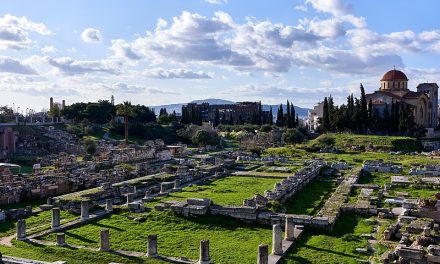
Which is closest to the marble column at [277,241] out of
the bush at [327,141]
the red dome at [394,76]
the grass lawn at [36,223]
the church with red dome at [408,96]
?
the grass lawn at [36,223]

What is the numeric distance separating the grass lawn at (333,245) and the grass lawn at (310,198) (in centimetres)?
325

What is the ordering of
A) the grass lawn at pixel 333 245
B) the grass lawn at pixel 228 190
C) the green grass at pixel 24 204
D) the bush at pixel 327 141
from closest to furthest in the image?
the grass lawn at pixel 333 245, the green grass at pixel 24 204, the grass lawn at pixel 228 190, the bush at pixel 327 141

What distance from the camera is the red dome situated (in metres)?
95.4

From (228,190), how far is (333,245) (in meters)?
13.4

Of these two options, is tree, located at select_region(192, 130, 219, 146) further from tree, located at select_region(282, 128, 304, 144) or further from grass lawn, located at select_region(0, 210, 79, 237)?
grass lawn, located at select_region(0, 210, 79, 237)

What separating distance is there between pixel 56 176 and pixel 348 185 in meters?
20.4

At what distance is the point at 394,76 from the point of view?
9588cm

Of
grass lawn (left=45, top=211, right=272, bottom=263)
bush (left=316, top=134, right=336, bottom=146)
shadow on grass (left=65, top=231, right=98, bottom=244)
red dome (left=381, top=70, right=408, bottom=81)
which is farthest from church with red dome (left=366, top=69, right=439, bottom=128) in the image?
shadow on grass (left=65, top=231, right=98, bottom=244)

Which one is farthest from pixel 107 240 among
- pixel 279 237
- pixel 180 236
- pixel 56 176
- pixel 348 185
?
pixel 348 185

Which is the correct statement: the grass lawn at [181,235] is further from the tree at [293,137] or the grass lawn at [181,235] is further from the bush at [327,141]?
the tree at [293,137]

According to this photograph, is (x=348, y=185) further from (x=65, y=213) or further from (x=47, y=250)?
(x=47, y=250)

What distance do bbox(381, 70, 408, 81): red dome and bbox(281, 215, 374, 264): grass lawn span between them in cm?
8042

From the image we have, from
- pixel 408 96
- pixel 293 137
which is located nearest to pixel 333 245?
pixel 293 137

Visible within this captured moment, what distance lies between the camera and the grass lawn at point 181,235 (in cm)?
1715
